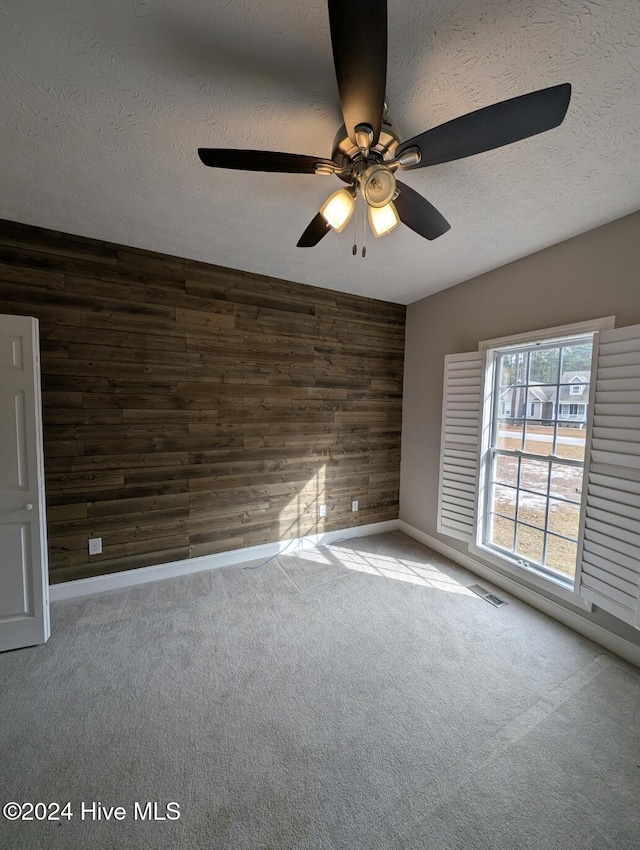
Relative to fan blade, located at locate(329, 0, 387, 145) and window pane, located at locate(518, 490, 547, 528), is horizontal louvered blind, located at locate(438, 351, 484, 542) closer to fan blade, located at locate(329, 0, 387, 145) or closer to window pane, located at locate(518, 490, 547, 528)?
window pane, located at locate(518, 490, 547, 528)

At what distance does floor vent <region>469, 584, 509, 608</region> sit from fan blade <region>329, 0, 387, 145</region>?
3016mm

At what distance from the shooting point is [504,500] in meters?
2.78

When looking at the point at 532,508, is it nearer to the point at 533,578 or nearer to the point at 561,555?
the point at 561,555

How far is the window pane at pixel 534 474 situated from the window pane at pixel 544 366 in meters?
0.63

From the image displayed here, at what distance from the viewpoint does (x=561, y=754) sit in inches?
56.4

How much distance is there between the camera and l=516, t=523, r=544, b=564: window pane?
2494 mm

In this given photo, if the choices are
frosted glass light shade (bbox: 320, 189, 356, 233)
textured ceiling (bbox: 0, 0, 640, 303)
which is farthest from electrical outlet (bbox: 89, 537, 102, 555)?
frosted glass light shade (bbox: 320, 189, 356, 233)

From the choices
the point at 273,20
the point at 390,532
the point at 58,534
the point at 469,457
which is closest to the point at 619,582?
the point at 469,457

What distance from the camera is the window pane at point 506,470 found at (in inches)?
106

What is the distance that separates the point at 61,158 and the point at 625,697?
13.2 feet

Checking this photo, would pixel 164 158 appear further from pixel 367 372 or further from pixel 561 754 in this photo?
pixel 561 754

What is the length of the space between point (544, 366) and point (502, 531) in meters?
1.43

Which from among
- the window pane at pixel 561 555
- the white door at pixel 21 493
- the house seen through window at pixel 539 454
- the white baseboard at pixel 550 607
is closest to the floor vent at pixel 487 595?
the white baseboard at pixel 550 607

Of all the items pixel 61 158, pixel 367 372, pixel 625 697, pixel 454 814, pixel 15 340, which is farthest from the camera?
pixel 367 372
